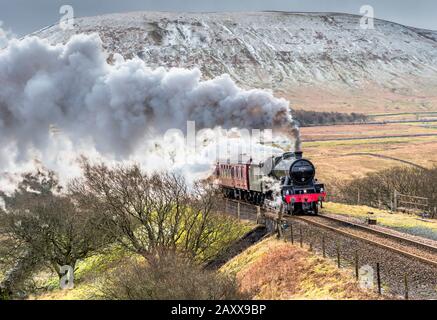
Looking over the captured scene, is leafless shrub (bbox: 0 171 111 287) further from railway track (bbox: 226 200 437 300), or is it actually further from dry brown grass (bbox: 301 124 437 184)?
dry brown grass (bbox: 301 124 437 184)

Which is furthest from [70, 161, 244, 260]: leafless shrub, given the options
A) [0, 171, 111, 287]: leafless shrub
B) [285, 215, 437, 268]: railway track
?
[0, 171, 111, 287]: leafless shrub

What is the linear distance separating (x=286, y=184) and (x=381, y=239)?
8.68 metres

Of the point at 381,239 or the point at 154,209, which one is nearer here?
the point at 381,239

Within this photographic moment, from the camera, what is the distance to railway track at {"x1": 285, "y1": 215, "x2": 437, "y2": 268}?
64.6 feet

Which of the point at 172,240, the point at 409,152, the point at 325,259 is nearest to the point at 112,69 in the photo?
the point at 172,240

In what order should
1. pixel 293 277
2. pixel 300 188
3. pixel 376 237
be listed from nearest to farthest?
pixel 293 277 → pixel 376 237 → pixel 300 188

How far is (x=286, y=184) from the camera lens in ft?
101

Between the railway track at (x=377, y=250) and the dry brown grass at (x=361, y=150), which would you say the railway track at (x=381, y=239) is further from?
the dry brown grass at (x=361, y=150)

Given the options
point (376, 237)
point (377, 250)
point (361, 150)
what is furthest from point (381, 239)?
point (361, 150)

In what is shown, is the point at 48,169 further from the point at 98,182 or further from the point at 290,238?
the point at 290,238

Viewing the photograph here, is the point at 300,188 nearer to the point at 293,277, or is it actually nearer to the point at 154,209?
the point at 154,209

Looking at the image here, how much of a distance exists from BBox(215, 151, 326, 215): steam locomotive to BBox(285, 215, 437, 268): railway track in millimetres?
1688

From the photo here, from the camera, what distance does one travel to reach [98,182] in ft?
94.1

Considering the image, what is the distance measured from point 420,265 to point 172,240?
1223 centimetres
